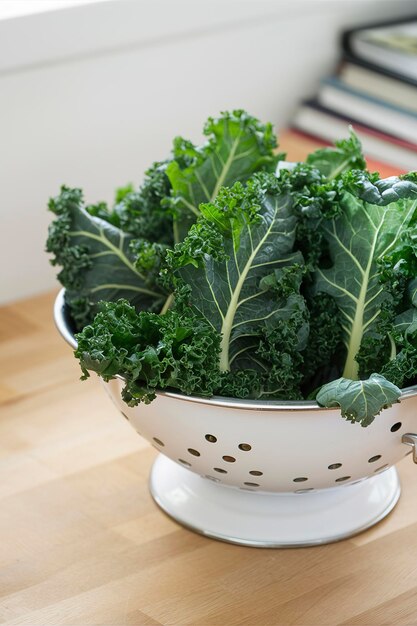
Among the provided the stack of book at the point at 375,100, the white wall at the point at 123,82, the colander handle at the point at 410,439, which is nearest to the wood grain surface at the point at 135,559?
the colander handle at the point at 410,439

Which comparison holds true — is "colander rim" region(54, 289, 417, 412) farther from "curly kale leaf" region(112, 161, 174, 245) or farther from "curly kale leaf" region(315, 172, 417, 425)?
"curly kale leaf" region(112, 161, 174, 245)

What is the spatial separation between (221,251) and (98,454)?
0.39m

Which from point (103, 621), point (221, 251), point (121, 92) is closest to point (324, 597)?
point (103, 621)

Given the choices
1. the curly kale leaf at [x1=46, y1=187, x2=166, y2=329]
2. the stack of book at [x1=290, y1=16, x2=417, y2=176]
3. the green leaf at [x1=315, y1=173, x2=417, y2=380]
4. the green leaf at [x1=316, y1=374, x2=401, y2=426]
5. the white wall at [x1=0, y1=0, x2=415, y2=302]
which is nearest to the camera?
the green leaf at [x1=316, y1=374, x2=401, y2=426]

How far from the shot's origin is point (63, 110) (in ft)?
5.50

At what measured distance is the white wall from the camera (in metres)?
1.62

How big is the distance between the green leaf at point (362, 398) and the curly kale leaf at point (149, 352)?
0.11m

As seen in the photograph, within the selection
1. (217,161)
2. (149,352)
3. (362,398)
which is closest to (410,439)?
(362,398)

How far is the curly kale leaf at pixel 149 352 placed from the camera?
940 millimetres

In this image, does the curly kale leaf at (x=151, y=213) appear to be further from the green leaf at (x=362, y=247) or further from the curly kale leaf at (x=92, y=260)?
the green leaf at (x=362, y=247)

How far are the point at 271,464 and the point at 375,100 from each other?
3.27 ft

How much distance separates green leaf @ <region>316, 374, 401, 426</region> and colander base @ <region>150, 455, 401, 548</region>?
19 cm

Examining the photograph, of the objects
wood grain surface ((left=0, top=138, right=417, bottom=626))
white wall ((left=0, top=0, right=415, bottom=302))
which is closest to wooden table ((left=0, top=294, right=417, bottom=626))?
wood grain surface ((left=0, top=138, right=417, bottom=626))

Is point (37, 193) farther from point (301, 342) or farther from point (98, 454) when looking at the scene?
point (301, 342)
